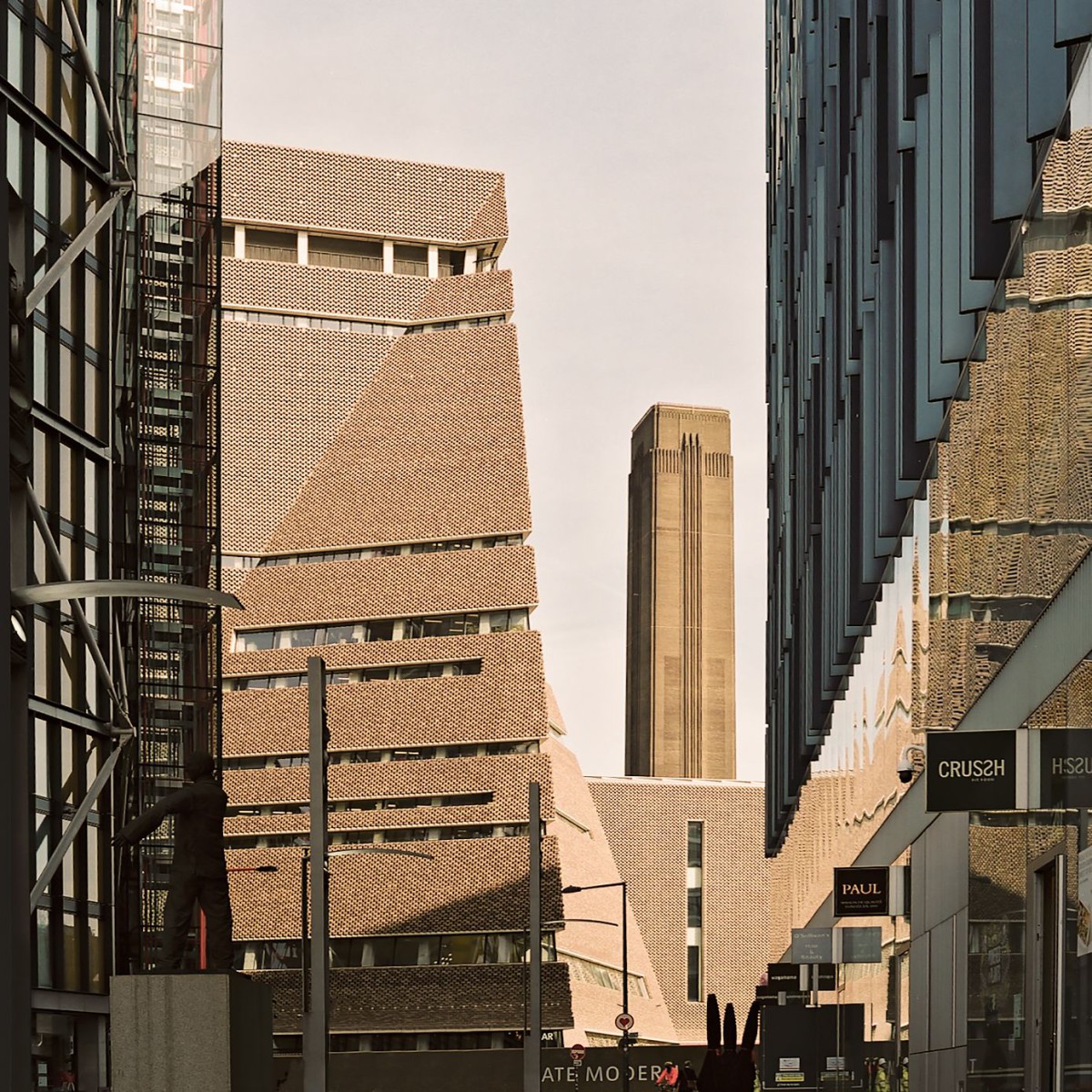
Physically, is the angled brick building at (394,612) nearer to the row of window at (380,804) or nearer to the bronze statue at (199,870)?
the row of window at (380,804)

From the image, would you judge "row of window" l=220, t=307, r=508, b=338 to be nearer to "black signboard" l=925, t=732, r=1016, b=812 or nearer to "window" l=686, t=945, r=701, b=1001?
"window" l=686, t=945, r=701, b=1001

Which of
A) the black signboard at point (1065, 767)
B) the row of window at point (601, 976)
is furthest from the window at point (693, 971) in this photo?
the black signboard at point (1065, 767)

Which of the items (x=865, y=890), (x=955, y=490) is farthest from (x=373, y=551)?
(x=955, y=490)

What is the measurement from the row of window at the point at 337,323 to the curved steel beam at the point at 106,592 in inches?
4076

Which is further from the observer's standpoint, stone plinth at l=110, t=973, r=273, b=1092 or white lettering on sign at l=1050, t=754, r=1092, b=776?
stone plinth at l=110, t=973, r=273, b=1092

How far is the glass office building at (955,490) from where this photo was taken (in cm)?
1777

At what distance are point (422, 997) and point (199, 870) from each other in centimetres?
7924

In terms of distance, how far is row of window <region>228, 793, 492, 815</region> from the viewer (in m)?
104

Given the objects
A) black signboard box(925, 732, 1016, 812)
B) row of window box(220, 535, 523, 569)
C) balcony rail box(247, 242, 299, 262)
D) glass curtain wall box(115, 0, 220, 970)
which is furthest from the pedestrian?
balcony rail box(247, 242, 299, 262)

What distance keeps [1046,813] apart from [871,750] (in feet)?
73.3

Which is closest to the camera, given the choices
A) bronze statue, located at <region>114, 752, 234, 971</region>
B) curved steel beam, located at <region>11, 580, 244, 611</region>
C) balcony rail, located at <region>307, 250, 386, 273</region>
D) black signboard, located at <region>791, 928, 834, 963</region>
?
curved steel beam, located at <region>11, 580, 244, 611</region>

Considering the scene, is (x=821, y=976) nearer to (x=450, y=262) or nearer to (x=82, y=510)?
(x=82, y=510)

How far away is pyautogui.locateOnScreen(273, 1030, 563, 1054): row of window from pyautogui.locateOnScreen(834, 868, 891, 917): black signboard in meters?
64.4

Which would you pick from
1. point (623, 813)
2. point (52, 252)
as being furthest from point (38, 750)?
point (623, 813)
